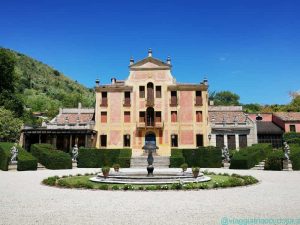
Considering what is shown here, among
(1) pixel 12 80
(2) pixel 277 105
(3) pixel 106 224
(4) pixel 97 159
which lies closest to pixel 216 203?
(3) pixel 106 224

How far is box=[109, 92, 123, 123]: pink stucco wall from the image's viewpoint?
41.4 metres

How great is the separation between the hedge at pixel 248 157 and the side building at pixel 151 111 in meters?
9.88

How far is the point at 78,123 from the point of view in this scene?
4122 cm

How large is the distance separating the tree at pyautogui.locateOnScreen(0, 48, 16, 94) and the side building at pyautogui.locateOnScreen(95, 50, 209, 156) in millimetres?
18402

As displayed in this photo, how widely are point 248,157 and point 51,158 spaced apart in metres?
18.8

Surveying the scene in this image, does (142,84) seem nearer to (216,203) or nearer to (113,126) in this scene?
(113,126)

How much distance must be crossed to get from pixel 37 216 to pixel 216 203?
18.9 ft

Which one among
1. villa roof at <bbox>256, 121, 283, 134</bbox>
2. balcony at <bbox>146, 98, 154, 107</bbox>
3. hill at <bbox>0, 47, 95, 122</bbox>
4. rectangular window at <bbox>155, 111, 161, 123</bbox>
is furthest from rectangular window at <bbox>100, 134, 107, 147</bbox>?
hill at <bbox>0, 47, 95, 122</bbox>

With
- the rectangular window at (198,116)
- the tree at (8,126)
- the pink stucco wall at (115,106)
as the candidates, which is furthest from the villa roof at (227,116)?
the tree at (8,126)

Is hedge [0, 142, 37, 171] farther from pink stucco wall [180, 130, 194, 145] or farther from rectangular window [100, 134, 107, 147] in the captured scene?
pink stucco wall [180, 130, 194, 145]

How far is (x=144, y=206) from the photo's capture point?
1008 cm

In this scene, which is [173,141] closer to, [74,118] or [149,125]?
[149,125]

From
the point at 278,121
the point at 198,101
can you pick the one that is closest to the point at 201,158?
the point at 198,101

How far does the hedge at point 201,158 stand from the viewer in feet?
105
